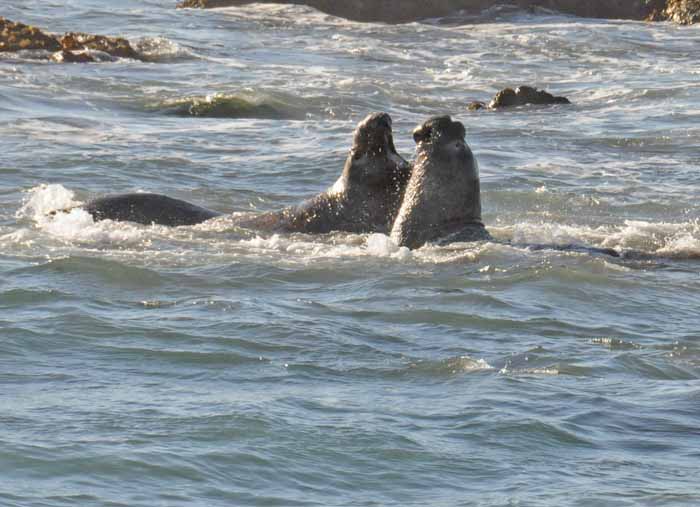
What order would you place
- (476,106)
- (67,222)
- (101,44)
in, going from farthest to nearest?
(101,44), (476,106), (67,222)

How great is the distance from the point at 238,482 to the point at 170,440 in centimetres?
44

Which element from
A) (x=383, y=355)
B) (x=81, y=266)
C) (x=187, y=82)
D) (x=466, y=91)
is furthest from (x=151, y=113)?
(x=383, y=355)

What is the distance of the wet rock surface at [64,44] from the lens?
74.3ft

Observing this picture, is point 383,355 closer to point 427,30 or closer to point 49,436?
point 49,436

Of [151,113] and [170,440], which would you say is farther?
[151,113]

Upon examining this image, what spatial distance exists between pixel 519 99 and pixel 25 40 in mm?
7932

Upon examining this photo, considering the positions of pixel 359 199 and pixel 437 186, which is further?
pixel 359 199

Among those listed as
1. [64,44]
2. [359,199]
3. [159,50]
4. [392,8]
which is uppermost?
[392,8]

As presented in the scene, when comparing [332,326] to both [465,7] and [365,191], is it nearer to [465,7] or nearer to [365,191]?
[365,191]

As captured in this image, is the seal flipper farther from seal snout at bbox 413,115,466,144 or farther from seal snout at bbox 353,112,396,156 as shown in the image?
seal snout at bbox 413,115,466,144

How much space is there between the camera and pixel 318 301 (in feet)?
27.9

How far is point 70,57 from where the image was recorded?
73.5ft

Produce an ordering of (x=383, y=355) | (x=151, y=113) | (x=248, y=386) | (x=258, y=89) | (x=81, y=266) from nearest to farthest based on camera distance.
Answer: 1. (x=248, y=386)
2. (x=383, y=355)
3. (x=81, y=266)
4. (x=151, y=113)
5. (x=258, y=89)

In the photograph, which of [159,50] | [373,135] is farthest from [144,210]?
[159,50]
